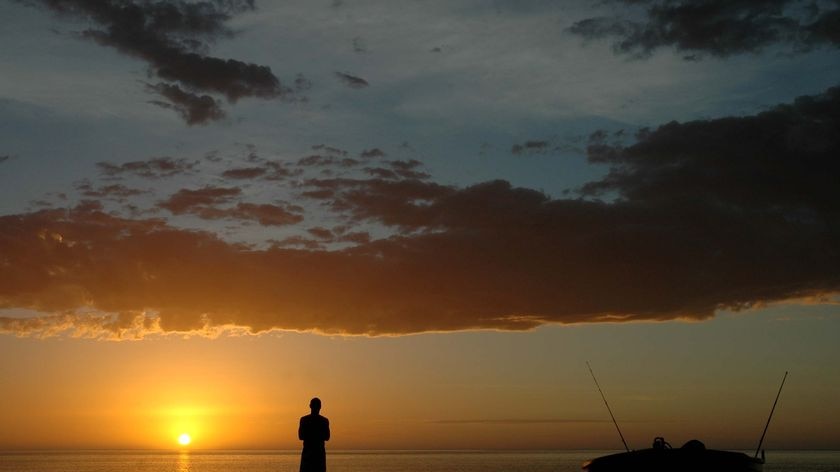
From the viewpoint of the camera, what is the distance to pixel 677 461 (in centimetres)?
2806

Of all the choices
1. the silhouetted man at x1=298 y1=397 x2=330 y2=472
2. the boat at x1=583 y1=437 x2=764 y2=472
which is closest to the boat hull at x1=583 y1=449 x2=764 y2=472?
the boat at x1=583 y1=437 x2=764 y2=472

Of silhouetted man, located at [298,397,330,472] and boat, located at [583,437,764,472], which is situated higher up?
silhouetted man, located at [298,397,330,472]

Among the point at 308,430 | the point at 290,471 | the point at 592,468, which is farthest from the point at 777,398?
the point at 290,471

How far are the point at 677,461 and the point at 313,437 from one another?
14332mm

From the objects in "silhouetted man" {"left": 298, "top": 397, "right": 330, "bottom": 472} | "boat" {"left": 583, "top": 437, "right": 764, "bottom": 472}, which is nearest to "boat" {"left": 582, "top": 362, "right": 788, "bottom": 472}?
"boat" {"left": 583, "top": 437, "right": 764, "bottom": 472}

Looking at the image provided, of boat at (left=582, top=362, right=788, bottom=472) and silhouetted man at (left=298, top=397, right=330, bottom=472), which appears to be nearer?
silhouetted man at (left=298, top=397, right=330, bottom=472)

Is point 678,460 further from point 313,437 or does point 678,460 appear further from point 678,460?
point 313,437

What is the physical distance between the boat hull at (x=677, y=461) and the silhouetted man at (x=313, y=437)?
13.8 m

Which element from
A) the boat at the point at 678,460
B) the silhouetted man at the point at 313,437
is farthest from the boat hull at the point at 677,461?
the silhouetted man at the point at 313,437

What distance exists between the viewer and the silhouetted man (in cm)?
1822

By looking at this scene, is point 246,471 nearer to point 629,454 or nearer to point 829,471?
point 829,471

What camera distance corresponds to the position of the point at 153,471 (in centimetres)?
17775

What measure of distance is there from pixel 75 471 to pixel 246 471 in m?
31.3

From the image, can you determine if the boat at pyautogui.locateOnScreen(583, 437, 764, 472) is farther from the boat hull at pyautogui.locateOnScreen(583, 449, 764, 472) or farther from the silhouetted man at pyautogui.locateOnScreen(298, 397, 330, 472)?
the silhouetted man at pyautogui.locateOnScreen(298, 397, 330, 472)
